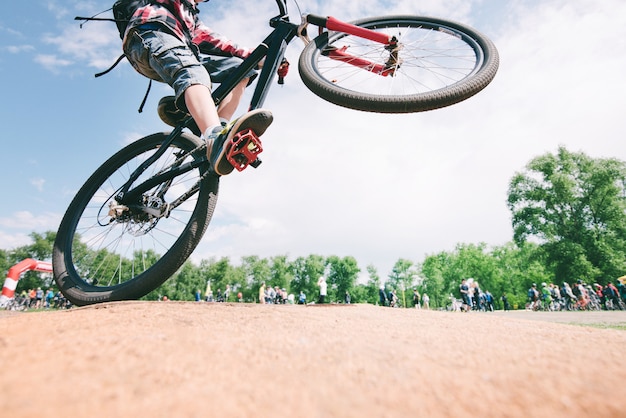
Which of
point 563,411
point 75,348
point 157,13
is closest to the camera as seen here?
point 563,411

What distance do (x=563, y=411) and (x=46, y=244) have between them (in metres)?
62.7

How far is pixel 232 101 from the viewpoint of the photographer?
310cm

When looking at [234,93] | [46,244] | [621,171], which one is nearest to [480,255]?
[621,171]

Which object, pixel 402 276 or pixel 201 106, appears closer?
pixel 201 106

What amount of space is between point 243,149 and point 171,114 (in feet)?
4.19

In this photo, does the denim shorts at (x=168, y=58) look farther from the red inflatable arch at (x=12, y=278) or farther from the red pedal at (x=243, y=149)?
the red inflatable arch at (x=12, y=278)

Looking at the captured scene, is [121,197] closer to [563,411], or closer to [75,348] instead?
[75,348]

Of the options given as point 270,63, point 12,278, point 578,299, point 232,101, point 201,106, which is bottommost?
point 578,299

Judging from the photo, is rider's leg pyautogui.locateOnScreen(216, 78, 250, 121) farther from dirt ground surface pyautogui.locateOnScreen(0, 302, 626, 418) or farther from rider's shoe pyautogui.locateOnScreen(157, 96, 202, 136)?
dirt ground surface pyautogui.locateOnScreen(0, 302, 626, 418)

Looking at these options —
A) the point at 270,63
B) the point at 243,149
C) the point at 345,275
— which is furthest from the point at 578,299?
the point at 345,275

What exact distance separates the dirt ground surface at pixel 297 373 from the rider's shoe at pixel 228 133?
1154 millimetres

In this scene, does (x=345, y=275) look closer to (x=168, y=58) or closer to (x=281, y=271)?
(x=281, y=271)

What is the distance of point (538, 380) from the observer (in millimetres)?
842

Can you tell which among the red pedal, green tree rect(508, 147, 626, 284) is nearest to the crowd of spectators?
green tree rect(508, 147, 626, 284)
